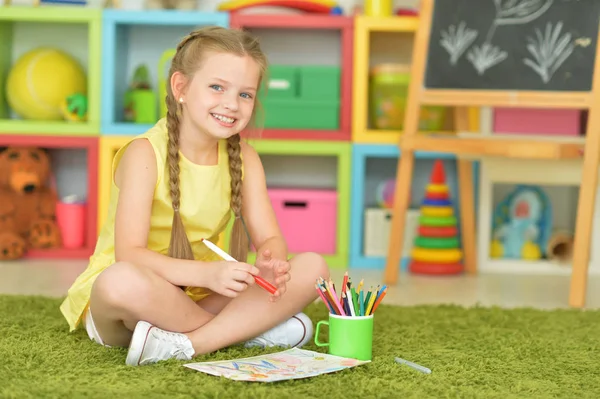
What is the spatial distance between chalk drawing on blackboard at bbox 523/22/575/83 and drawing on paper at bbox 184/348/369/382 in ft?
3.83

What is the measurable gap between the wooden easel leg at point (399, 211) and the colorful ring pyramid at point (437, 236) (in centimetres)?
21

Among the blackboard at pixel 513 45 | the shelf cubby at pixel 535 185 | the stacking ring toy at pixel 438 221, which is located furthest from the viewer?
the stacking ring toy at pixel 438 221

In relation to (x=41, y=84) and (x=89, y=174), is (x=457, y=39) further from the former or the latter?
(x=41, y=84)

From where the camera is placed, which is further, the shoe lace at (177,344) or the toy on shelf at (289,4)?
the toy on shelf at (289,4)

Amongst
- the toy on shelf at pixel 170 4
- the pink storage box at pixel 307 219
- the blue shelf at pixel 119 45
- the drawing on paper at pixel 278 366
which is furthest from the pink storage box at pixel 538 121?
the drawing on paper at pixel 278 366

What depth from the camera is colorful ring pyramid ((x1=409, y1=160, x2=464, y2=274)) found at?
2551 mm

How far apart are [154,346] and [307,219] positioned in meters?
1.45

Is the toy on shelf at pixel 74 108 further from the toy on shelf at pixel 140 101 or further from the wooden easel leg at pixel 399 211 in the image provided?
the wooden easel leg at pixel 399 211

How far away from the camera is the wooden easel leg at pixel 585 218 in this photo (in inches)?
79.6

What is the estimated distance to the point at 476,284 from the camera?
238 cm

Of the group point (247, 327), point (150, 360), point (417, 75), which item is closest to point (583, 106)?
point (417, 75)

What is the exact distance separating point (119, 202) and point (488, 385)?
0.63m

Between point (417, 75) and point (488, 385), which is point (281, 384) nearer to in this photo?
point (488, 385)

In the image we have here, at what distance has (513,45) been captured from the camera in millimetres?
2232
